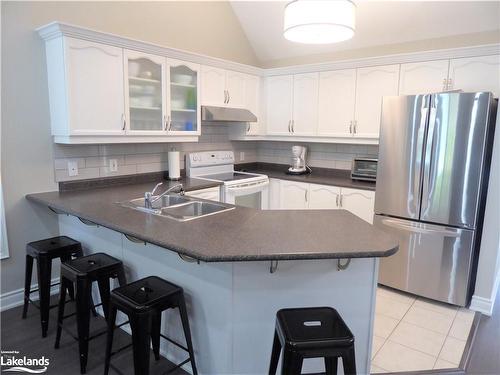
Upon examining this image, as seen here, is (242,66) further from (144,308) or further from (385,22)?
(144,308)

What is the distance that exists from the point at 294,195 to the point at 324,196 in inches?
15.6

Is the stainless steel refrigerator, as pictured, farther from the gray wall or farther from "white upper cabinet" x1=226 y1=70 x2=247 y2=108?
the gray wall

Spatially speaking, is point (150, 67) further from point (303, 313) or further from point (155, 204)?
point (303, 313)

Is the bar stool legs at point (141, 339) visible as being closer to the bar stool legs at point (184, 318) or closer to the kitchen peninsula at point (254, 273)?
the bar stool legs at point (184, 318)

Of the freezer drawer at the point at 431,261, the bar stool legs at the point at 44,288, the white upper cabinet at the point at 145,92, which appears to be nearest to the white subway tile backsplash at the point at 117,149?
the white upper cabinet at the point at 145,92

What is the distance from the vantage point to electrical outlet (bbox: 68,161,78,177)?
302 centimetres

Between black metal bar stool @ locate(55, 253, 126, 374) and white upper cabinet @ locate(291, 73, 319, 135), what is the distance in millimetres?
2686

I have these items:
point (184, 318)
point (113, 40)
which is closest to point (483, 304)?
point (184, 318)

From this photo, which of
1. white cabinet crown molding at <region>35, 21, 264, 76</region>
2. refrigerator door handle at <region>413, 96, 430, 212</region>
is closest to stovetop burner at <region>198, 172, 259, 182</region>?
white cabinet crown molding at <region>35, 21, 264, 76</region>

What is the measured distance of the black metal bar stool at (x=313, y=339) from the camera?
144 centimetres

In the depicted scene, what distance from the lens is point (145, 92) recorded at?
125 inches

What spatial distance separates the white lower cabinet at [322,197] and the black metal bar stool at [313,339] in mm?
2089

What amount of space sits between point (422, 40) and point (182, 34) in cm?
250

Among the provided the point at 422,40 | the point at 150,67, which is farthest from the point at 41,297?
the point at 422,40
